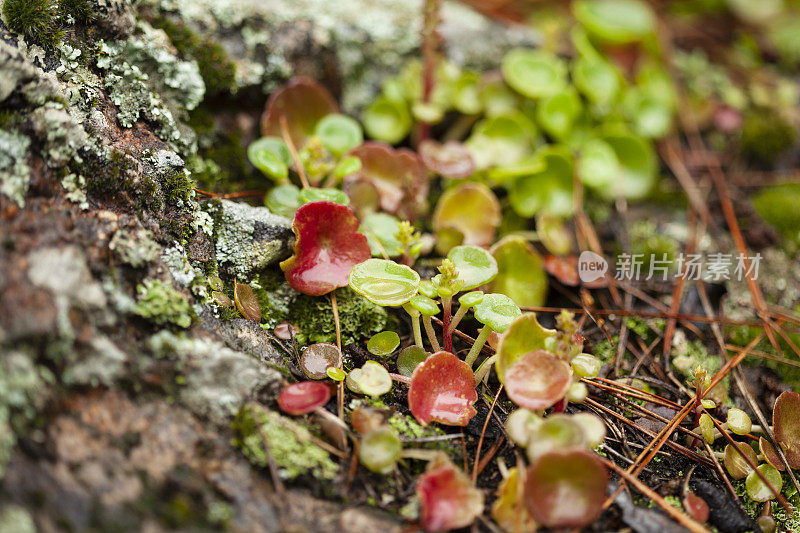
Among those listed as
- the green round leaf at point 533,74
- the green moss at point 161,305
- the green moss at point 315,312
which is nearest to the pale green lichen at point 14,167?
the green moss at point 161,305

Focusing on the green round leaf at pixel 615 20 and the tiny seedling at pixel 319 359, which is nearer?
the tiny seedling at pixel 319 359

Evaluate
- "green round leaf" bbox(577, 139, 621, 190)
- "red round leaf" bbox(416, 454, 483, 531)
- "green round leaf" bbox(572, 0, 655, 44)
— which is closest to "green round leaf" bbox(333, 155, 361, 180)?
"red round leaf" bbox(416, 454, 483, 531)

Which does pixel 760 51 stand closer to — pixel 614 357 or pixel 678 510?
pixel 614 357

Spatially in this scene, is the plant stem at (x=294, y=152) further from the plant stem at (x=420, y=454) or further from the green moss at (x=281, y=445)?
the plant stem at (x=420, y=454)

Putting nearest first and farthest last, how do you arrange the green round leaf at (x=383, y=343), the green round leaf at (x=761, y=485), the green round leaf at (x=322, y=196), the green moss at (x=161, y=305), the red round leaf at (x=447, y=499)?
the red round leaf at (x=447, y=499) → the green moss at (x=161, y=305) → the green round leaf at (x=761, y=485) → the green round leaf at (x=383, y=343) → the green round leaf at (x=322, y=196)

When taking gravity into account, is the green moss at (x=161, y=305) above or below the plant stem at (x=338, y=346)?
above

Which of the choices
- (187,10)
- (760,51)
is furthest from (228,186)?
(760,51)

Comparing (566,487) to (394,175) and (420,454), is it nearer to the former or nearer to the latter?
(420,454)

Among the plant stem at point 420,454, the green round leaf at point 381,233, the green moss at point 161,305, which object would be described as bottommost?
the plant stem at point 420,454
